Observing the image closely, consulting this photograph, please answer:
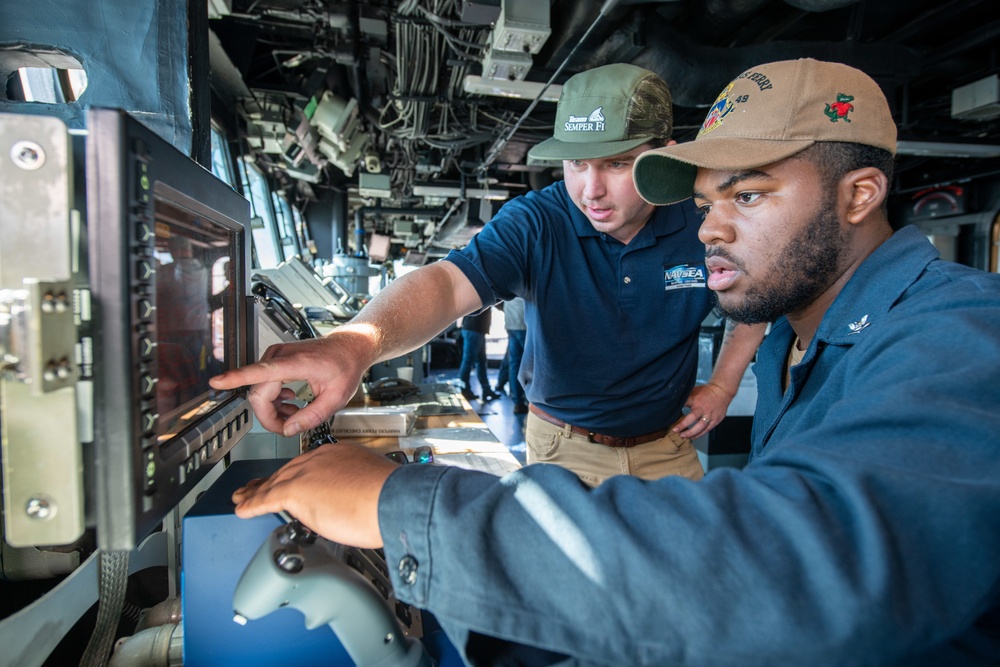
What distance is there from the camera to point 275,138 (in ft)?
15.0

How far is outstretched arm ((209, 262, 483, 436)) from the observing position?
A: 86 cm

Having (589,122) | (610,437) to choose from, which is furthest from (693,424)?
(589,122)

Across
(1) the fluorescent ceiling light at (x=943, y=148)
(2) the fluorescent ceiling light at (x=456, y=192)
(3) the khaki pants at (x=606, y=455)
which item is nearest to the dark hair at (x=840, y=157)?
(3) the khaki pants at (x=606, y=455)

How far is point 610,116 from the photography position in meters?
1.46

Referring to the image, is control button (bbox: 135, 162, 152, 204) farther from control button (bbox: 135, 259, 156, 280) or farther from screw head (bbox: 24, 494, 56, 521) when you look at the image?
screw head (bbox: 24, 494, 56, 521)

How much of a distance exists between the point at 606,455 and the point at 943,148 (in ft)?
12.4

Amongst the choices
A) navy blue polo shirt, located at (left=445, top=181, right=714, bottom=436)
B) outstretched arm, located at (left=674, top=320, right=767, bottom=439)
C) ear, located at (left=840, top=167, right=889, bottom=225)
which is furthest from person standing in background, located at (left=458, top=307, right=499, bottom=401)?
ear, located at (left=840, top=167, right=889, bottom=225)

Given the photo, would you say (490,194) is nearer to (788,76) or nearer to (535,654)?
(788,76)

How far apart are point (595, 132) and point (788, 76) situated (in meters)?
0.62

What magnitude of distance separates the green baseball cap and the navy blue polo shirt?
0.72 ft

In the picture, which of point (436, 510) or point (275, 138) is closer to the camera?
point (436, 510)

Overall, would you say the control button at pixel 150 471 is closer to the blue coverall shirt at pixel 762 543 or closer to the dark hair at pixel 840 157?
the blue coverall shirt at pixel 762 543

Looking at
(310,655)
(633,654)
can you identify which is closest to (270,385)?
(310,655)

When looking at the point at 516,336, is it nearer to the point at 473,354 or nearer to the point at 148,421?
the point at 473,354
